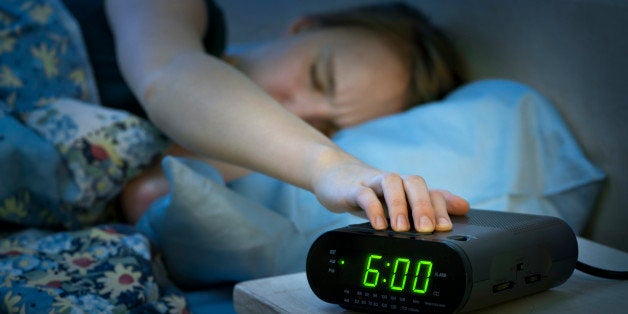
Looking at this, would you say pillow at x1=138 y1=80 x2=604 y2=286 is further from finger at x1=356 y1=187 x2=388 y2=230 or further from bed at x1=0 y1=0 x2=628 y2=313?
finger at x1=356 y1=187 x2=388 y2=230

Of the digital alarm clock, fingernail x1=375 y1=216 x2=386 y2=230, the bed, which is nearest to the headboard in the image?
the bed

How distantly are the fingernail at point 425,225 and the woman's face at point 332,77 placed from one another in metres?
0.66

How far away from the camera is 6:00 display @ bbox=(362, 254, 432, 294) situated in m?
0.65

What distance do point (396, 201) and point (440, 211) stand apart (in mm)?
53

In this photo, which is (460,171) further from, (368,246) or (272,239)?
(368,246)

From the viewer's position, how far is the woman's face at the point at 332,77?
1338 mm

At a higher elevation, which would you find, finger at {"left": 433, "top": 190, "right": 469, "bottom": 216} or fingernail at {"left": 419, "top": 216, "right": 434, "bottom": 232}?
fingernail at {"left": 419, "top": 216, "right": 434, "bottom": 232}

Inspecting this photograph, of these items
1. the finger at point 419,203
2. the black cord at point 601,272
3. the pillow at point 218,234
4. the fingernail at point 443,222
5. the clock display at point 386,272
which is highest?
the finger at point 419,203

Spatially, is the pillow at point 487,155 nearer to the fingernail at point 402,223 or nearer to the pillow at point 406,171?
the pillow at point 406,171

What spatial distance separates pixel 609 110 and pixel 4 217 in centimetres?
84

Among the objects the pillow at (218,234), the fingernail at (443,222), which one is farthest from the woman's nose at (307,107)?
the fingernail at (443,222)

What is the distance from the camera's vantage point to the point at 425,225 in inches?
27.0

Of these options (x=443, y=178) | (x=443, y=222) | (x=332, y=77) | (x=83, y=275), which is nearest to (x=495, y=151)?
(x=443, y=178)

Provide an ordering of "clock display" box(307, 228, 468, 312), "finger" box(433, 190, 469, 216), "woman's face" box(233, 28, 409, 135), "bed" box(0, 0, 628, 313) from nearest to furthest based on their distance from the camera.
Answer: "clock display" box(307, 228, 468, 312) → "finger" box(433, 190, 469, 216) → "bed" box(0, 0, 628, 313) → "woman's face" box(233, 28, 409, 135)
